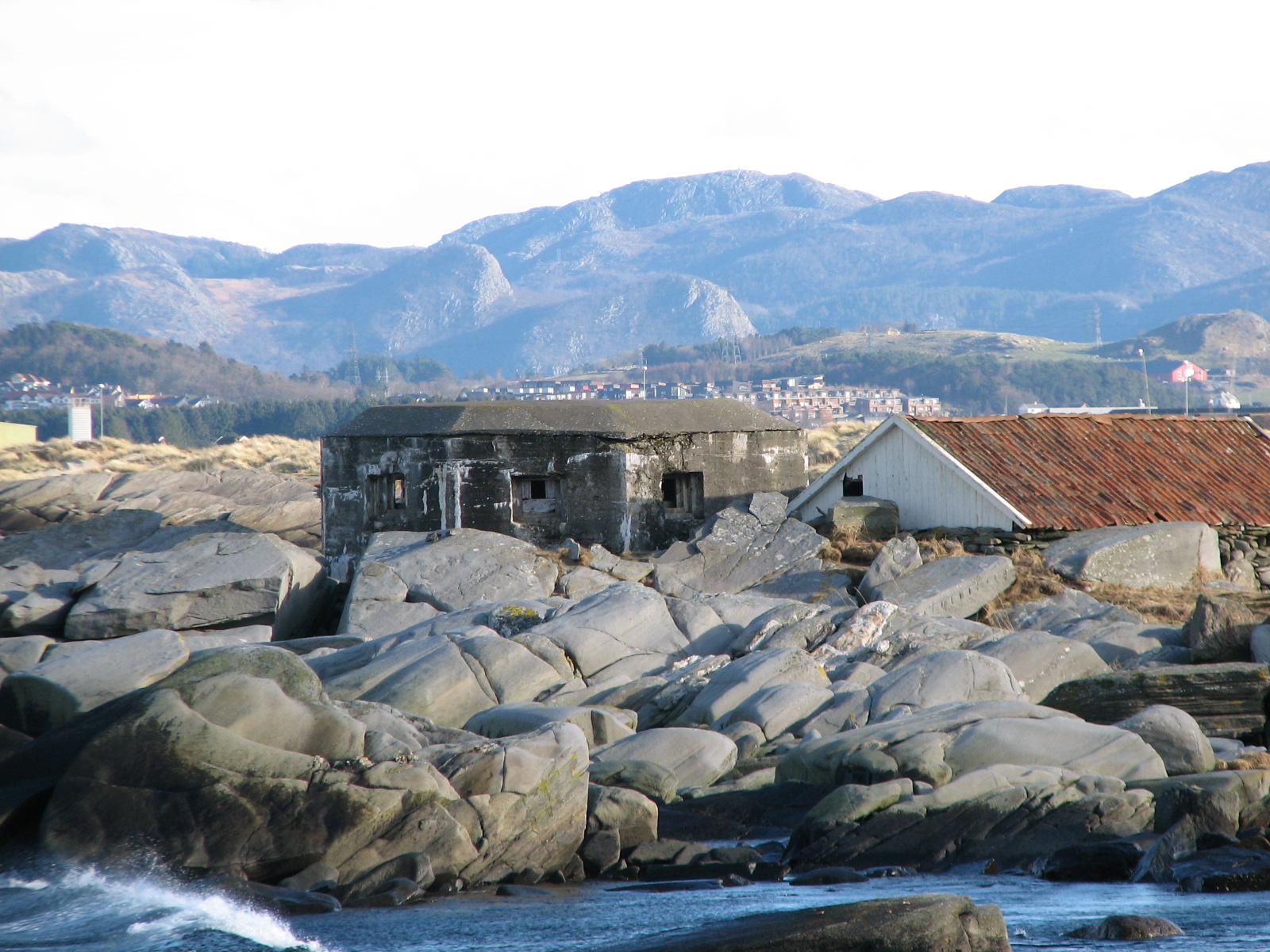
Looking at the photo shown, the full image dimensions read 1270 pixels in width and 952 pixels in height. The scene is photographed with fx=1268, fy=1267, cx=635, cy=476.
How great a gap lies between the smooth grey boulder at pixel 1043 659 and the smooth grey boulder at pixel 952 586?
7.71 feet

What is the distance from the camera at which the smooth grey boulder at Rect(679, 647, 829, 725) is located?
14.6 metres

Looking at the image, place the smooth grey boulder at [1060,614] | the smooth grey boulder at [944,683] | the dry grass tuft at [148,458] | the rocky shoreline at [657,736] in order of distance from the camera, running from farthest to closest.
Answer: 1. the dry grass tuft at [148,458]
2. the smooth grey boulder at [1060,614]
3. the smooth grey boulder at [944,683]
4. the rocky shoreline at [657,736]

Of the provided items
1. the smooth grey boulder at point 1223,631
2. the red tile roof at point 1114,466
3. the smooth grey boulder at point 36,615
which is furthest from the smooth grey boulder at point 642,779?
the smooth grey boulder at point 36,615

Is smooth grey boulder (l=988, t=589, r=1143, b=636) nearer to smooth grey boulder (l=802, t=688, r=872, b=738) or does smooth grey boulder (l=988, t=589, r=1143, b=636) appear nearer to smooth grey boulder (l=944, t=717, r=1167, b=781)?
smooth grey boulder (l=802, t=688, r=872, b=738)

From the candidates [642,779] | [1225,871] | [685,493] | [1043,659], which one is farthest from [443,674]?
[685,493]

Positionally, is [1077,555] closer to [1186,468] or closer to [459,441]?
[1186,468]

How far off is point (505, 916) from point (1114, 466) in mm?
16637

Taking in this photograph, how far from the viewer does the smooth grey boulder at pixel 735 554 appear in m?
20.9

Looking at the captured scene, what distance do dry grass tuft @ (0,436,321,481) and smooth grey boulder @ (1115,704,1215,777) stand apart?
4186 centimetres

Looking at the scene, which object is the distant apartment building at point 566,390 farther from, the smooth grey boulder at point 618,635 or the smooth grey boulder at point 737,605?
the smooth grey boulder at point 618,635

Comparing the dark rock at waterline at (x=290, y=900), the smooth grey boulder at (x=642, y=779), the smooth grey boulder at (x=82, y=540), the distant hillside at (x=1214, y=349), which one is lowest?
the dark rock at waterline at (x=290, y=900)

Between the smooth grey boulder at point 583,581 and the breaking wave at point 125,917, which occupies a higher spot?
the smooth grey boulder at point 583,581

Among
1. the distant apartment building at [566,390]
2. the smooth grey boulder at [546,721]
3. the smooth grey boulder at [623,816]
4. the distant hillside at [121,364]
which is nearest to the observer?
the smooth grey boulder at [623,816]

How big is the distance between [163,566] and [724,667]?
10428 millimetres
